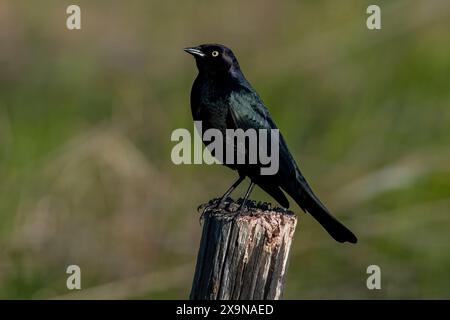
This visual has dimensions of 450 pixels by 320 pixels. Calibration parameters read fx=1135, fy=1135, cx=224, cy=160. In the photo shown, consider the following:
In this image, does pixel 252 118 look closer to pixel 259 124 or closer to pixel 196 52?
pixel 259 124

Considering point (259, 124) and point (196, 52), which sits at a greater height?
point (196, 52)

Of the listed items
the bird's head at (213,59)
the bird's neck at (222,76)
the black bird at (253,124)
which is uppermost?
the bird's head at (213,59)

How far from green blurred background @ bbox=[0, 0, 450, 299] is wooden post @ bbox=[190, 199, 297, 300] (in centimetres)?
370

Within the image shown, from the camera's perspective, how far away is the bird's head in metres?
6.63

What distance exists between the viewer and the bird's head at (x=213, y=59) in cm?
663

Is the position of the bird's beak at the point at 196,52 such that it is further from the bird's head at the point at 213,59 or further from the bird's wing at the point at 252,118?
the bird's wing at the point at 252,118

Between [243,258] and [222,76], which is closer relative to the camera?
[243,258]

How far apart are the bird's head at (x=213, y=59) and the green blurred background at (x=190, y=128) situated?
9.00ft

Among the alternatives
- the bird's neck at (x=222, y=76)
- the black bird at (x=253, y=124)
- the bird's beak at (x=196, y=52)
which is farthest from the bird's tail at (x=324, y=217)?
the bird's beak at (x=196, y=52)

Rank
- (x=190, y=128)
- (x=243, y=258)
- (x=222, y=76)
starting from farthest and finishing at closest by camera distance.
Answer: (x=190, y=128)
(x=222, y=76)
(x=243, y=258)

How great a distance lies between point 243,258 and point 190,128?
4.94m

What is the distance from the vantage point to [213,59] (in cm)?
666

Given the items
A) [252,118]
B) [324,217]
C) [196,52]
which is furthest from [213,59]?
[324,217]

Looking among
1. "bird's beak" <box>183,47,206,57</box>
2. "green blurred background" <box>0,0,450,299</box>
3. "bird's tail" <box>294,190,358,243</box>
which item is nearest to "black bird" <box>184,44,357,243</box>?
"bird's tail" <box>294,190,358,243</box>
